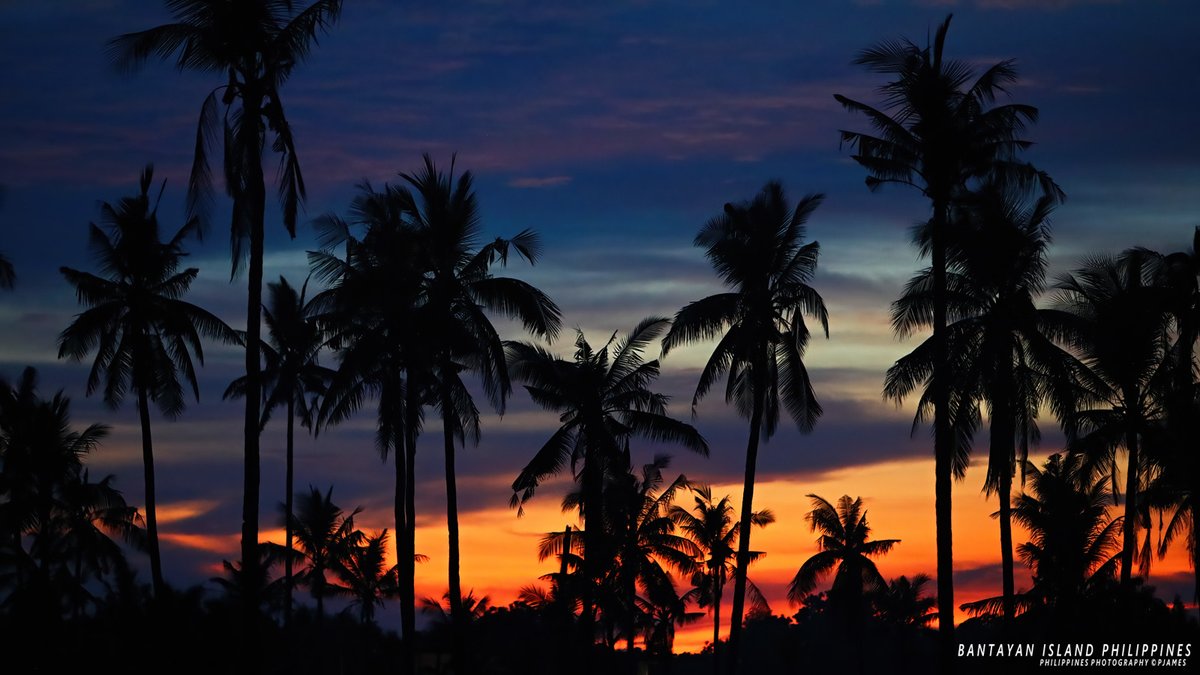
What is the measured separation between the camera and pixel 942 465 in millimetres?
29766

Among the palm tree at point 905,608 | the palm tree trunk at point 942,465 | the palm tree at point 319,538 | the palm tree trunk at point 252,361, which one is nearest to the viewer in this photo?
the palm tree trunk at point 252,361

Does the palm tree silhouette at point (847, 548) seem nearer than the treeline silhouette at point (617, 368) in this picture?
No

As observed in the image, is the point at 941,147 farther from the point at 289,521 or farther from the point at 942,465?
the point at 289,521

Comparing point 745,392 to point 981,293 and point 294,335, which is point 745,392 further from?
point 294,335

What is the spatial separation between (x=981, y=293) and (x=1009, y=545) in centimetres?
685

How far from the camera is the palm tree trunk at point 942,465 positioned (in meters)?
28.6

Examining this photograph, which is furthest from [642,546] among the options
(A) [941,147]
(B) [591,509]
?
(A) [941,147]

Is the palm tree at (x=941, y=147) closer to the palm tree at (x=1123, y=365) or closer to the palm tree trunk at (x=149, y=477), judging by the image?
the palm tree at (x=1123, y=365)

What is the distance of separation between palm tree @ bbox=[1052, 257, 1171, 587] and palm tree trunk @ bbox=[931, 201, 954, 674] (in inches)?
287

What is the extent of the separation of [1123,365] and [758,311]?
10.3 meters

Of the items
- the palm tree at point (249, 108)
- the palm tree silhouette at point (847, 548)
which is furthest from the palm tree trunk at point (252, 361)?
the palm tree silhouette at point (847, 548)

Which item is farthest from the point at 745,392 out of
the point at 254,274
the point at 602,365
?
the point at 254,274

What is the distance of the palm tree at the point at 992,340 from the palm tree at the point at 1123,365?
2135 millimetres

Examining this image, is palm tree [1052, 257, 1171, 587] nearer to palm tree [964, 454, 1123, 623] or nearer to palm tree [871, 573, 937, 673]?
palm tree [964, 454, 1123, 623]
